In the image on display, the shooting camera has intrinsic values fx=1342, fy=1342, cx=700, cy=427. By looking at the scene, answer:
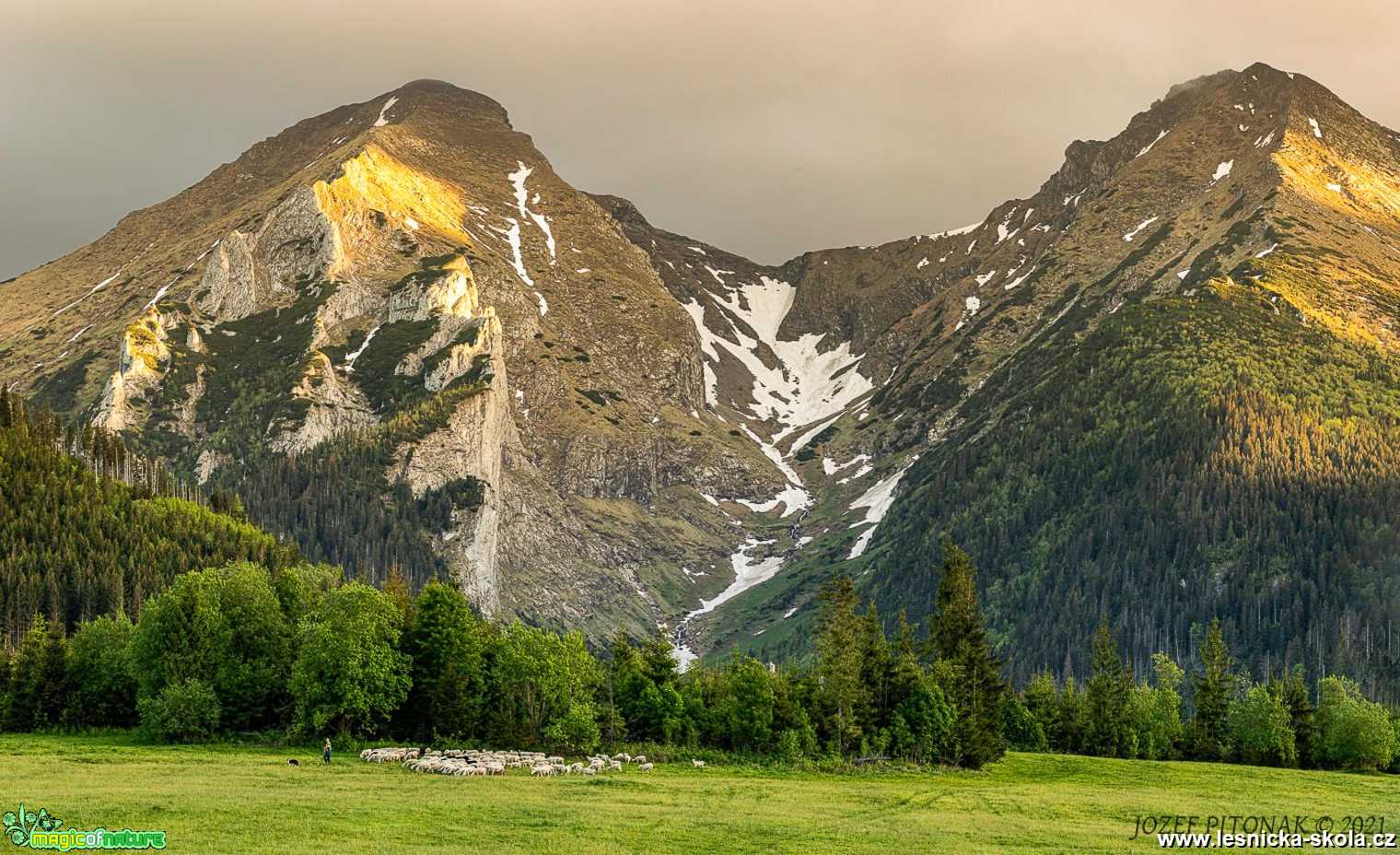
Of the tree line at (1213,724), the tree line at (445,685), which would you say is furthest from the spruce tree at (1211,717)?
the tree line at (445,685)

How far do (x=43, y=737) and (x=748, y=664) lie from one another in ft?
175

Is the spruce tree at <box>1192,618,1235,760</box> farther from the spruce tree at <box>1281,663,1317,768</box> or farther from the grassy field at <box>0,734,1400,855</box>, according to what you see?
the grassy field at <box>0,734,1400,855</box>

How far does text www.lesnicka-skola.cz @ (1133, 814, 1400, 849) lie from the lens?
65.6 m

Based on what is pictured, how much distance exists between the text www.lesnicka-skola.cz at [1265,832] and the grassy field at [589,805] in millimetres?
1845

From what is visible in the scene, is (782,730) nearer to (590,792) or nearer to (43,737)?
(590,792)

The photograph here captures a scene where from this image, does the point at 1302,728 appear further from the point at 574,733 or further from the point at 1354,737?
the point at 574,733

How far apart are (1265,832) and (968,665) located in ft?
159

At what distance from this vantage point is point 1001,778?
101m

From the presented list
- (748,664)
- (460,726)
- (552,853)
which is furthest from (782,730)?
(552,853)

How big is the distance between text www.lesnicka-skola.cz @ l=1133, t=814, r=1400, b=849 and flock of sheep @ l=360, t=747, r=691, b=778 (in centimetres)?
3436

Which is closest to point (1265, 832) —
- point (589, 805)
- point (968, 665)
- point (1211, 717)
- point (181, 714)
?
point (589, 805)

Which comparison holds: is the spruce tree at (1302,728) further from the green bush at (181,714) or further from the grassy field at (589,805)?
the green bush at (181,714)

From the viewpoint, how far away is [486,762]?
84625 mm

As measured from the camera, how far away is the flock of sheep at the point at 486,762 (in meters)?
81.8
